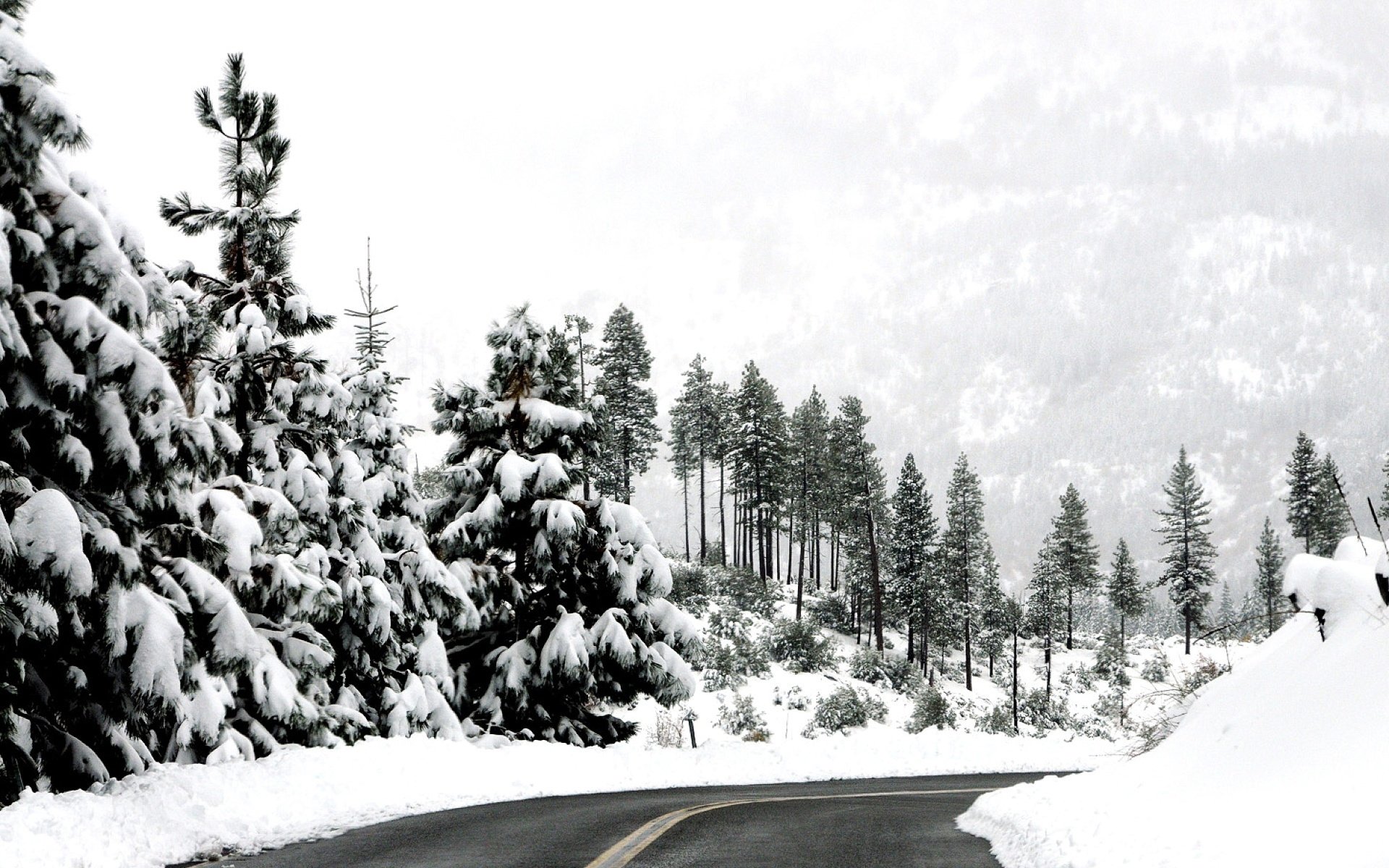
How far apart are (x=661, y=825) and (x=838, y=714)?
2920 cm

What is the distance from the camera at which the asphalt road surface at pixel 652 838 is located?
8.06 meters

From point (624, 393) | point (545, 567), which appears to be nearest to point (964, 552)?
point (624, 393)

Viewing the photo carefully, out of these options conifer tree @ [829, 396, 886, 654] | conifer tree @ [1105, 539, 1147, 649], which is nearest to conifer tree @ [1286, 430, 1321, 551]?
conifer tree @ [1105, 539, 1147, 649]

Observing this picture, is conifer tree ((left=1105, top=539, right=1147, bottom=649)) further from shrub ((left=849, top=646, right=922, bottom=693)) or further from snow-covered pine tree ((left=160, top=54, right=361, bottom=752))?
snow-covered pine tree ((left=160, top=54, right=361, bottom=752))

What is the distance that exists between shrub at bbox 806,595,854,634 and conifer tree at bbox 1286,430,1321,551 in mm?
41201

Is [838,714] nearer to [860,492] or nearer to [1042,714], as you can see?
[1042,714]

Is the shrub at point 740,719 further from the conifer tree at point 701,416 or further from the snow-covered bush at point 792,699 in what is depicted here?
the conifer tree at point 701,416

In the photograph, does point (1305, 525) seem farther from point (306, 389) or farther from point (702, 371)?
point (306, 389)

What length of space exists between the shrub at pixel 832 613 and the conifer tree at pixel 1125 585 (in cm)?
3760

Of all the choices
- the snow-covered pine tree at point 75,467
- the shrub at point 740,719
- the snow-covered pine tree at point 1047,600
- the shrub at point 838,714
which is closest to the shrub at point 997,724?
the shrub at point 838,714

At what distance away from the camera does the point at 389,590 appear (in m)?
18.4

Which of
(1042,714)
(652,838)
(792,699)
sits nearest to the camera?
(652,838)

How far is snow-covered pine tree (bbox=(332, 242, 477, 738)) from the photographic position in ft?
58.3

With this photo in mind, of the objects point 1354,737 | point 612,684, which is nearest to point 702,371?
point 612,684
